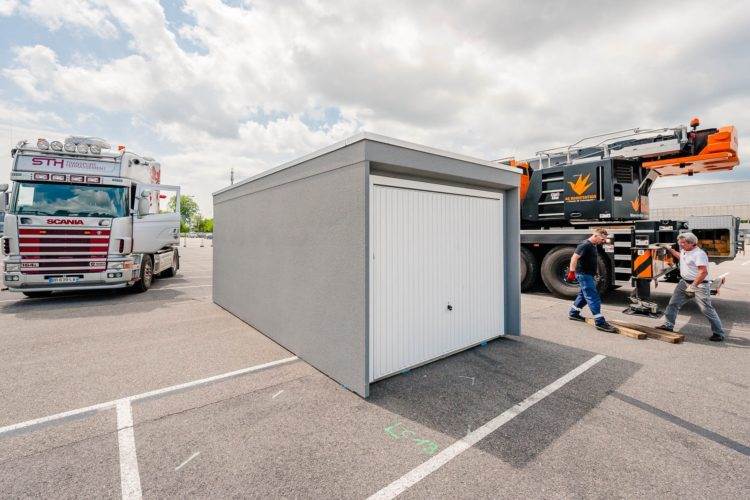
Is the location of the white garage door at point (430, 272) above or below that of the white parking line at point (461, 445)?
above

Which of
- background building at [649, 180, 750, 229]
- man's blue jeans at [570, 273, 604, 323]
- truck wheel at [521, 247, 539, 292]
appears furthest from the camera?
background building at [649, 180, 750, 229]

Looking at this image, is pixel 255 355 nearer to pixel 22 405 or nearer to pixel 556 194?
pixel 22 405


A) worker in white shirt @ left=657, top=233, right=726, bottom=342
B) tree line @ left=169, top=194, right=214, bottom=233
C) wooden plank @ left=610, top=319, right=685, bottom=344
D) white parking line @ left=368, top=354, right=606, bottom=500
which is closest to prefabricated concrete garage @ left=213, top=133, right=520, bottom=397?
white parking line @ left=368, top=354, right=606, bottom=500

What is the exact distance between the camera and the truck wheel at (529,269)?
29.3 feet

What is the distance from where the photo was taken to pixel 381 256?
3.79m

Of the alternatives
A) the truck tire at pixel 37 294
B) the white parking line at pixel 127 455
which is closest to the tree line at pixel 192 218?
the truck tire at pixel 37 294

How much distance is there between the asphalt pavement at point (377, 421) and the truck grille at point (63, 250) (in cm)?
290

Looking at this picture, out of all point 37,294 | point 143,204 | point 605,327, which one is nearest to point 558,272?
point 605,327

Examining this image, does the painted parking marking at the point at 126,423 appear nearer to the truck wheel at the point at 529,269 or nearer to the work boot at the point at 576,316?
the work boot at the point at 576,316

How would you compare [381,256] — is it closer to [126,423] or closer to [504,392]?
[504,392]

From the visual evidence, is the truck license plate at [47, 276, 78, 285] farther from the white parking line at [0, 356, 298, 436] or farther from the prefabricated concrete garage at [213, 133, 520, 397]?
the white parking line at [0, 356, 298, 436]

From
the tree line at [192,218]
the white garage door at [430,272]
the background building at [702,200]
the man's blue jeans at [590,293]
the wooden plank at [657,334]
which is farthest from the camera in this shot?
the tree line at [192,218]

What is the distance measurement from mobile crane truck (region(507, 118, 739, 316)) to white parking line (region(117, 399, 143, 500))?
817 centimetres

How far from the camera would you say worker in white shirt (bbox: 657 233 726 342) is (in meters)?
5.13
